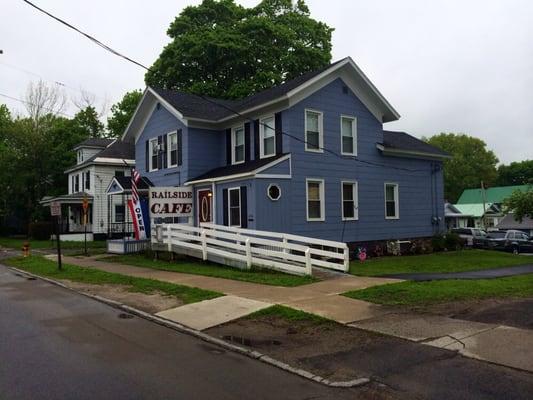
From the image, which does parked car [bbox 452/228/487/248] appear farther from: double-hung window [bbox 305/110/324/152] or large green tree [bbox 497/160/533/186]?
large green tree [bbox 497/160/533/186]

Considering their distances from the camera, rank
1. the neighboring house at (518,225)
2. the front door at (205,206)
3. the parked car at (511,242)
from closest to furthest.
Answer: the front door at (205,206)
the parked car at (511,242)
the neighboring house at (518,225)

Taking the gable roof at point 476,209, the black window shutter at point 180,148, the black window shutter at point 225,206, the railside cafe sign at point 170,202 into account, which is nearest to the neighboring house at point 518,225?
the gable roof at point 476,209

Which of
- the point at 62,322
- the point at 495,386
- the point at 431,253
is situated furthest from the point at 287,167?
the point at 495,386

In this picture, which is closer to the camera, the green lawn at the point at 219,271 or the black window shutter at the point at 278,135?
the green lawn at the point at 219,271

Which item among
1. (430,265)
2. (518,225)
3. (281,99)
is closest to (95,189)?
(281,99)

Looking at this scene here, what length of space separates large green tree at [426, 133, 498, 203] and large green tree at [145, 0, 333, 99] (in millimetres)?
47482

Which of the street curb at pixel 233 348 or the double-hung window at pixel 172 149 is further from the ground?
the double-hung window at pixel 172 149

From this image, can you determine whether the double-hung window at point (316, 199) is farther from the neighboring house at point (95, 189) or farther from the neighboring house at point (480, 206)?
the neighboring house at point (480, 206)

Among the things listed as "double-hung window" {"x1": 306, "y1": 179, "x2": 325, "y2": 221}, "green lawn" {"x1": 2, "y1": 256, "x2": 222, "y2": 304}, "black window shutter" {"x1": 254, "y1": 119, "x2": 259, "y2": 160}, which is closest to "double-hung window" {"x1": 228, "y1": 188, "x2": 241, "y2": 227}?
"black window shutter" {"x1": 254, "y1": 119, "x2": 259, "y2": 160}

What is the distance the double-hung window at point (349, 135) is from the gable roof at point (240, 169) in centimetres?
Result: 366

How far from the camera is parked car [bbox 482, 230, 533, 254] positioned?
36.6 metres

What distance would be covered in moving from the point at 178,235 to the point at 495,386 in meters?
15.0

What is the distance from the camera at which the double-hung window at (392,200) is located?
2411 centimetres

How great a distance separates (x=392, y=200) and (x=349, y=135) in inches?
160
